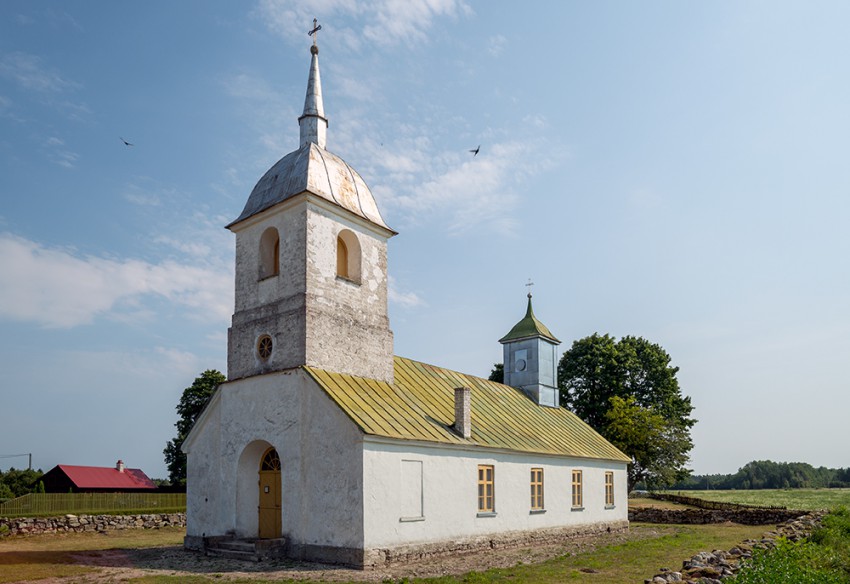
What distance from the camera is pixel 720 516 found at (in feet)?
113

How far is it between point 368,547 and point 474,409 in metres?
8.37

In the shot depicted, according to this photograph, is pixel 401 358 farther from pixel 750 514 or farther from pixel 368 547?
pixel 750 514

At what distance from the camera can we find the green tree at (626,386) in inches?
1679

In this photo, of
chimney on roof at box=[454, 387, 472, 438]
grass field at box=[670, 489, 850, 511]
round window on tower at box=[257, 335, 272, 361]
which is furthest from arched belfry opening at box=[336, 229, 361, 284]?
grass field at box=[670, 489, 850, 511]

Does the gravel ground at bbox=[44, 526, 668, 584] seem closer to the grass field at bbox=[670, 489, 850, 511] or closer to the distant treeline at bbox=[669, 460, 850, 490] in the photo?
the grass field at bbox=[670, 489, 850, 511]

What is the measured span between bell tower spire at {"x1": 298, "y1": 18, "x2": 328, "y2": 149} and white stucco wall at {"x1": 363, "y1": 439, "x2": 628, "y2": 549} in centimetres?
1049

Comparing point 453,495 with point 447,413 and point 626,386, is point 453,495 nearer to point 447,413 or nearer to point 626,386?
point 447,413

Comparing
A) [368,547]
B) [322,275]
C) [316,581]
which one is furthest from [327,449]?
[322,275]

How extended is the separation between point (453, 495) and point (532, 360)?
13.5 meters

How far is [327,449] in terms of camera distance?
17.0 m

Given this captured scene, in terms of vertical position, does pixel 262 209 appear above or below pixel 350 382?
above

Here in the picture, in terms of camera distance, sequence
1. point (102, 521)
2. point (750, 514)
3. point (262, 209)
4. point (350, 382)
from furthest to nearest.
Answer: point (750, 514) → point (102, 521) → point (262, 209) → point (350, 382)

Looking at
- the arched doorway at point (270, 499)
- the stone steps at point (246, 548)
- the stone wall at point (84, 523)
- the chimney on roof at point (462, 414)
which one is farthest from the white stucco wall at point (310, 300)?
the stone wall at point (84, 523)

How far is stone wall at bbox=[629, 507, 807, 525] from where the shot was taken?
3334 centimetres
